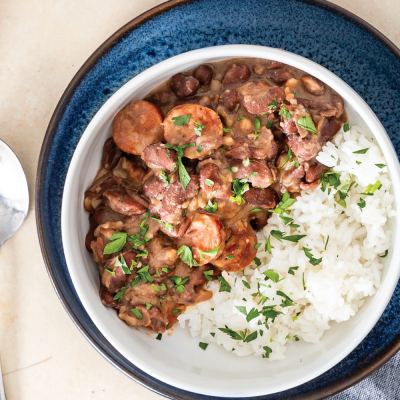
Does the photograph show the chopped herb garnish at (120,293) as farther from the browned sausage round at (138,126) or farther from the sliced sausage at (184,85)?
the sliced sausage at (184,85)

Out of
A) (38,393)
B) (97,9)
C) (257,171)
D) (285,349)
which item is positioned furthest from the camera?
(38,393)

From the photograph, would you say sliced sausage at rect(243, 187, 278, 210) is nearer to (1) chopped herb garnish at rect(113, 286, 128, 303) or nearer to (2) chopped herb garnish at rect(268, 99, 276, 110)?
(2) chopped herb garnish at rect(268, 99, 276, 110)

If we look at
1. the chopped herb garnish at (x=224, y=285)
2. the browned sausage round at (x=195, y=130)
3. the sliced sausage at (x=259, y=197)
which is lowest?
the chopped herb garnish at (x=224, y=285)

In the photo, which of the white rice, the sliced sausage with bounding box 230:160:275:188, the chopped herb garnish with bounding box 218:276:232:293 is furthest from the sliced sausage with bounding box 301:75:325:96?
the chopped herb garnish with bounding box 218:276:232:293

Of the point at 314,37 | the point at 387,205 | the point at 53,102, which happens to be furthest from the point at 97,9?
the point at 387,205

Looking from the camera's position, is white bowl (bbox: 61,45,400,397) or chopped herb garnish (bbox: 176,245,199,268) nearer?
white bowl (bbox: 61,45,400,397)

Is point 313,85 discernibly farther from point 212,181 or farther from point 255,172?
point 212,181

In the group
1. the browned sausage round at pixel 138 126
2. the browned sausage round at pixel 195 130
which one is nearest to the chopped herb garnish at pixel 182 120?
the browned sausage round at pixel 195 130

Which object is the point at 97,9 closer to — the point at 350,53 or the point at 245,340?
the point at 350,53
